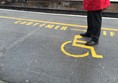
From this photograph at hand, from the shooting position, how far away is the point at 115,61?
9.31 ft

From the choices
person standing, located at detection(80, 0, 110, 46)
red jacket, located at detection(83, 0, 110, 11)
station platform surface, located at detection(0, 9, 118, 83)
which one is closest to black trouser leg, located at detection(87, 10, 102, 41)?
person standing, located at detection(80, 0, 110, 46)

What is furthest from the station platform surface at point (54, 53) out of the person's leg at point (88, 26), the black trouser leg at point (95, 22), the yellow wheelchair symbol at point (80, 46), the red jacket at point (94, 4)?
the red jacket at point (94, 4)

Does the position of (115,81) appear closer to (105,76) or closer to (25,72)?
(105,76)

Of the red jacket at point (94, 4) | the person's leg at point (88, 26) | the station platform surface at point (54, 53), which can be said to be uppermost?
the red jacket at point (94, 4)

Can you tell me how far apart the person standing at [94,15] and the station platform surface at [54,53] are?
171 millimetres

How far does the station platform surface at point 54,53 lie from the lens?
246 cm

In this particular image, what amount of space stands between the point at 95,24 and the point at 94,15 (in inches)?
6.5

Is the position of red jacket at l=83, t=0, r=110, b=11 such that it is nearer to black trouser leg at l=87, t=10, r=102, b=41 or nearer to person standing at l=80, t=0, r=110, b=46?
person standing at l=80, t=0, r=110, b=46

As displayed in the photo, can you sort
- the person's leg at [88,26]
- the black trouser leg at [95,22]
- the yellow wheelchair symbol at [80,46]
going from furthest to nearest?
the person's leg at [88,26] → the black trouser leg at [95,22] → the yellow wheelchair symbol at [80,46]

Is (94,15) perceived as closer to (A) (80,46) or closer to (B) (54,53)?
(A) (80,46)

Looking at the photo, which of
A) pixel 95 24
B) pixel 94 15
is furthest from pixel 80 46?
pixel 94 15

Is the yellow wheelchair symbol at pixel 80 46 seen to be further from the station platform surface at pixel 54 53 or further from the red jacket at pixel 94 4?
the red jacket at pixel 94 4

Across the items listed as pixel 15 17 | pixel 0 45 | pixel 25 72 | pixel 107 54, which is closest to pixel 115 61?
pixel 107 54

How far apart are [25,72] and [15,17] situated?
2827 mm
